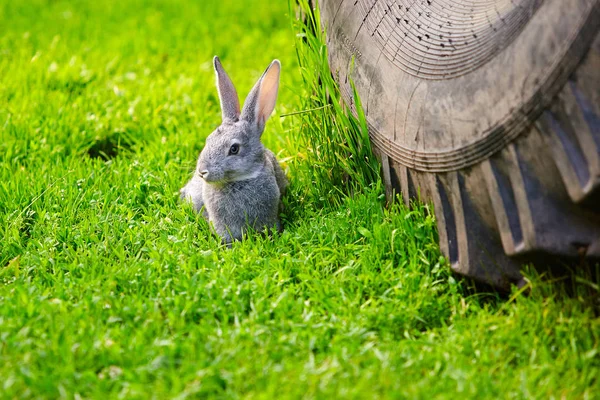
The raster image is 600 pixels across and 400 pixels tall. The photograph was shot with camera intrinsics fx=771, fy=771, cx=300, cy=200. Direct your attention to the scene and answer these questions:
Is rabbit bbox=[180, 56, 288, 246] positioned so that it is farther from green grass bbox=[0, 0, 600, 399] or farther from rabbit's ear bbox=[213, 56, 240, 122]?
green grass bbox=[0, 0, 600, 399]

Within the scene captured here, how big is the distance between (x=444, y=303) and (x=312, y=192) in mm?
1313

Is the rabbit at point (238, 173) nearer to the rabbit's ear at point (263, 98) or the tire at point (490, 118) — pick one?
the rabbit's ear at point (263, 98)

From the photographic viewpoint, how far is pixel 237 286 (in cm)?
355

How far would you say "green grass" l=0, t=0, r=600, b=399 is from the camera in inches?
118

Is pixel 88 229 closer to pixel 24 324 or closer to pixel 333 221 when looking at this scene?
pixel 24 324

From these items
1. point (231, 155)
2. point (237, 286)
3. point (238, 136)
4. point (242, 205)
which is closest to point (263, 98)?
point (238, 136)

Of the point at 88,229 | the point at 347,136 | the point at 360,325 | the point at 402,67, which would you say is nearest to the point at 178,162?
the point at 88,229

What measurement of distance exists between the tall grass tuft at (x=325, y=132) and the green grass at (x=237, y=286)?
14 millimetres

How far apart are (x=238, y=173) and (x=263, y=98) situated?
515 mm

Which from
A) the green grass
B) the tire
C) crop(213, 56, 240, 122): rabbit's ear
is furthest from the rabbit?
the tire

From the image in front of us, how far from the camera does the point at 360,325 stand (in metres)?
3.34

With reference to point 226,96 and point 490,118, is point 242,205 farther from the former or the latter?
point 490,118

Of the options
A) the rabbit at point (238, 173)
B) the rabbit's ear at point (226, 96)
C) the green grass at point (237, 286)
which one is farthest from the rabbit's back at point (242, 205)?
the rabbit's ear at point (226, 96)

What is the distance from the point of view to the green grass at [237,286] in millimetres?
2992
